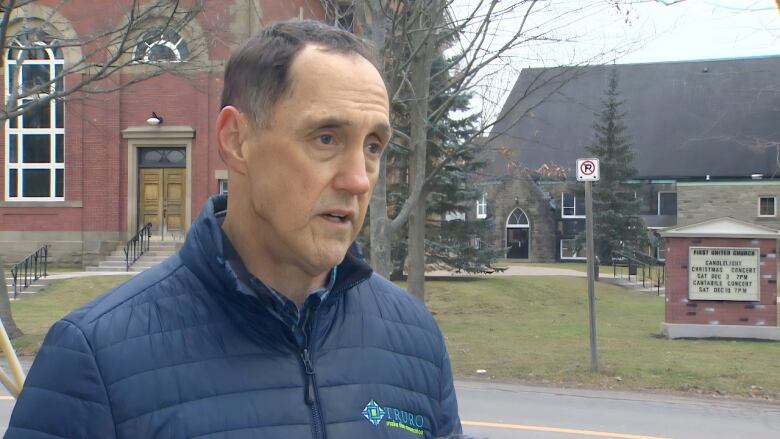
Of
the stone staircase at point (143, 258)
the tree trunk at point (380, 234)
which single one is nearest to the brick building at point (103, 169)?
the stone staircase at point (143, 258)

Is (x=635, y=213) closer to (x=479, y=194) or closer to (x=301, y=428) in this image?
(x=479, y=194)

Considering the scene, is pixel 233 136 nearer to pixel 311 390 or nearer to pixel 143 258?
pixel 311 390

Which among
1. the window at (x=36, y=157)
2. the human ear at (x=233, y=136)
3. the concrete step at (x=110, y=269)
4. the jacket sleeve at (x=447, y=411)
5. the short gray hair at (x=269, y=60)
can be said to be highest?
the window at (x=36, y=157)

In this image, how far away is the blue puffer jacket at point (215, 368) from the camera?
1.53 metres

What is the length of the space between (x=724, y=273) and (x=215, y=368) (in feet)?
53.9

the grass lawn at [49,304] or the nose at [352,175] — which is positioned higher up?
the nose at [352,175]

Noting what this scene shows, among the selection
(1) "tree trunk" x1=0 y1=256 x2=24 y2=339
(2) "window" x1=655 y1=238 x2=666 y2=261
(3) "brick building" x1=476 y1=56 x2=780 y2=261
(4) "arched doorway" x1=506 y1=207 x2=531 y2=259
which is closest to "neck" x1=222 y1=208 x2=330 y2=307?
(1) "tree trunk" x1=0 y1=256 x2=24 y2=339

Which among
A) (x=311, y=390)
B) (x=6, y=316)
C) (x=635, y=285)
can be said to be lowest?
(x=635, y=285)

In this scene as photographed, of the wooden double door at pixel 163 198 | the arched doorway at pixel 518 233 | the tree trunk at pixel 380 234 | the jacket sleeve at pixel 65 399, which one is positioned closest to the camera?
the jacket sleeve at pixel 65 399

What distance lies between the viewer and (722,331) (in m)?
16.4

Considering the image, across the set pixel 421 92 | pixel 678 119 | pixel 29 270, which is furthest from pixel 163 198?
pixel 678 119

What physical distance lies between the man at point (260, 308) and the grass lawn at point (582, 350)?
10379 mm

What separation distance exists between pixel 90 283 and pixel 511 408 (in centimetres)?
1638

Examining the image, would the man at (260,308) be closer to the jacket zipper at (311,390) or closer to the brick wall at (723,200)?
the jacket zipper at (311,390)
